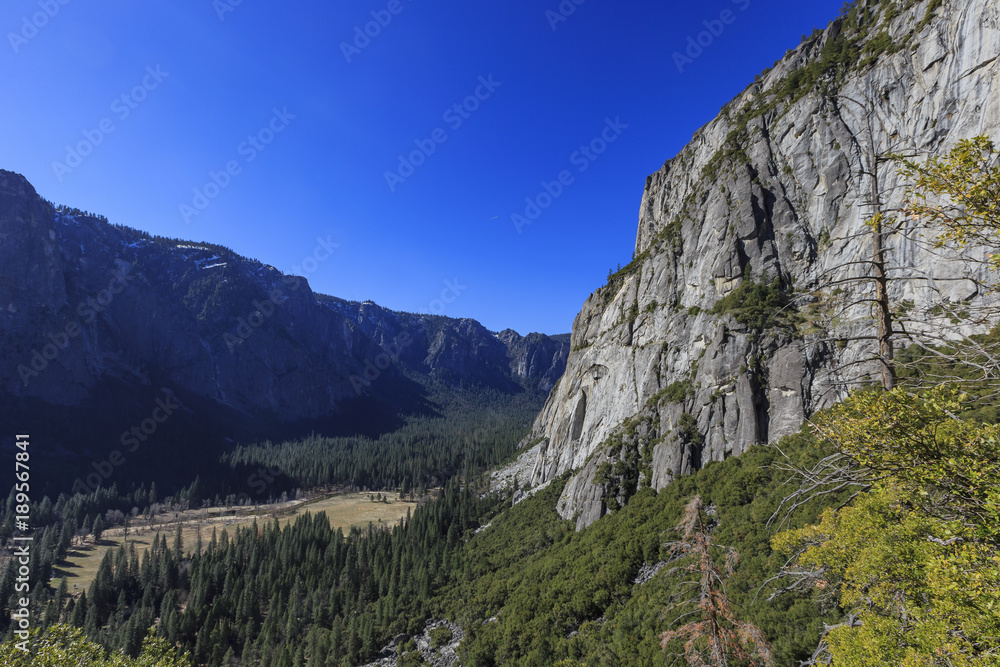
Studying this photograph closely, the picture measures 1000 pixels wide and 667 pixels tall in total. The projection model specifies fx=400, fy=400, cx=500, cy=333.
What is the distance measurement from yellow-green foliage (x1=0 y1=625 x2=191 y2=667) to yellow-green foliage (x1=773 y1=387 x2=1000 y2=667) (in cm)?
2439

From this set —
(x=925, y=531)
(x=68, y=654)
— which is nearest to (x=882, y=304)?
(x=925, y=531)

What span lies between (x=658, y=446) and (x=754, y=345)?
16623 mm

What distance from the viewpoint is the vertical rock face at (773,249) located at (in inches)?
1547

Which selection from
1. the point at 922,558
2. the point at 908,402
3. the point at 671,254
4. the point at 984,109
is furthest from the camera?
the point at 671,254

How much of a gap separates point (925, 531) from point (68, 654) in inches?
1142

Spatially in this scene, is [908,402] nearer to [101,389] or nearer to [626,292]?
[626,292]

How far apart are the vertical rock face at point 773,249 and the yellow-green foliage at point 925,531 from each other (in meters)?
23.1

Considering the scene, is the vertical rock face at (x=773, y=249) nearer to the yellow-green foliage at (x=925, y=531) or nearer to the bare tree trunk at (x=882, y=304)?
the bare tree trunk at (x=882, y=304)

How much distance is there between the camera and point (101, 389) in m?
186

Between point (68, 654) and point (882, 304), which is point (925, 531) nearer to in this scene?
point (882, 304)

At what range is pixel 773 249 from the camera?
53688 millimetres

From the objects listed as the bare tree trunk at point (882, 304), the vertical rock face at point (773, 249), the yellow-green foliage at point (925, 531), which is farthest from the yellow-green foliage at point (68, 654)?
the vertical rock face at point (773, 249)

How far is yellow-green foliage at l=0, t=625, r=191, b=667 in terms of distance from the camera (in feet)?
50.3

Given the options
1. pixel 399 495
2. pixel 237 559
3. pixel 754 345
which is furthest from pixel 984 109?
pixel 399 495
